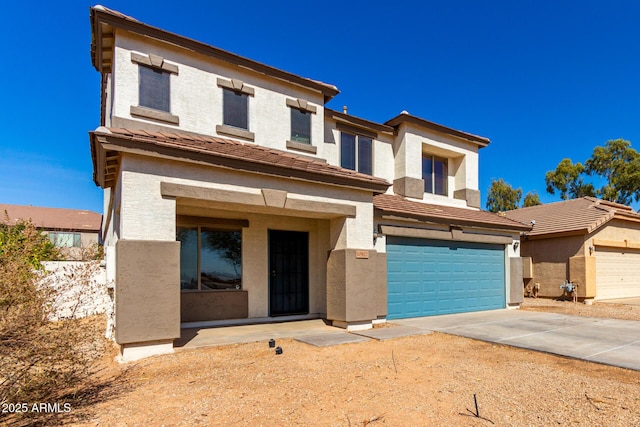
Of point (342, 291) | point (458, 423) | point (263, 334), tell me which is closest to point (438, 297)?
point (342, 291)

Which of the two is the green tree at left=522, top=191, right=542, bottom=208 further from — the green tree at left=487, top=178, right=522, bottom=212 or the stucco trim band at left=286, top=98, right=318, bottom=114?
the stucco trim band at left=286, top=98, right=318, bottom=114

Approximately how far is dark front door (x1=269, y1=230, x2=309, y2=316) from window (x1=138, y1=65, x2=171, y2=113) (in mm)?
4489

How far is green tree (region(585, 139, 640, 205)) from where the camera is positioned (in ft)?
111

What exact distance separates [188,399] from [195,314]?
5.43 m

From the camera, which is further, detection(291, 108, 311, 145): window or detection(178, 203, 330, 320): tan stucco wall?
detection(291, 108, 311, 145): window

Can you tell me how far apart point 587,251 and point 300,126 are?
46.8 feet

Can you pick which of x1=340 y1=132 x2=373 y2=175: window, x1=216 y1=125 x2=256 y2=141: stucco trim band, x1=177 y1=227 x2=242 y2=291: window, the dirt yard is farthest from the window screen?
the dirt yard

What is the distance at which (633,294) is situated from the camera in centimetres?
1955

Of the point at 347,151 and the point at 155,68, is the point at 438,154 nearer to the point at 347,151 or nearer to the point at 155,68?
the point at 347,151

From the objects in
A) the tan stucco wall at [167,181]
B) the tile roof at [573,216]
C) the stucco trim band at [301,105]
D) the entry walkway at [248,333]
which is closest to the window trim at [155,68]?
the tan stucco wall at [167,181]

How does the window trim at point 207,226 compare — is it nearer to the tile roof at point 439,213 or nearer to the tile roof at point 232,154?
the tile roof at point 232,154

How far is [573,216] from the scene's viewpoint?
19188 millimetres

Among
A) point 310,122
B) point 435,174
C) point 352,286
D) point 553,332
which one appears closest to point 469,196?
point 435,174

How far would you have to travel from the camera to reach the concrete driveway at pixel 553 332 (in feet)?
24.7
